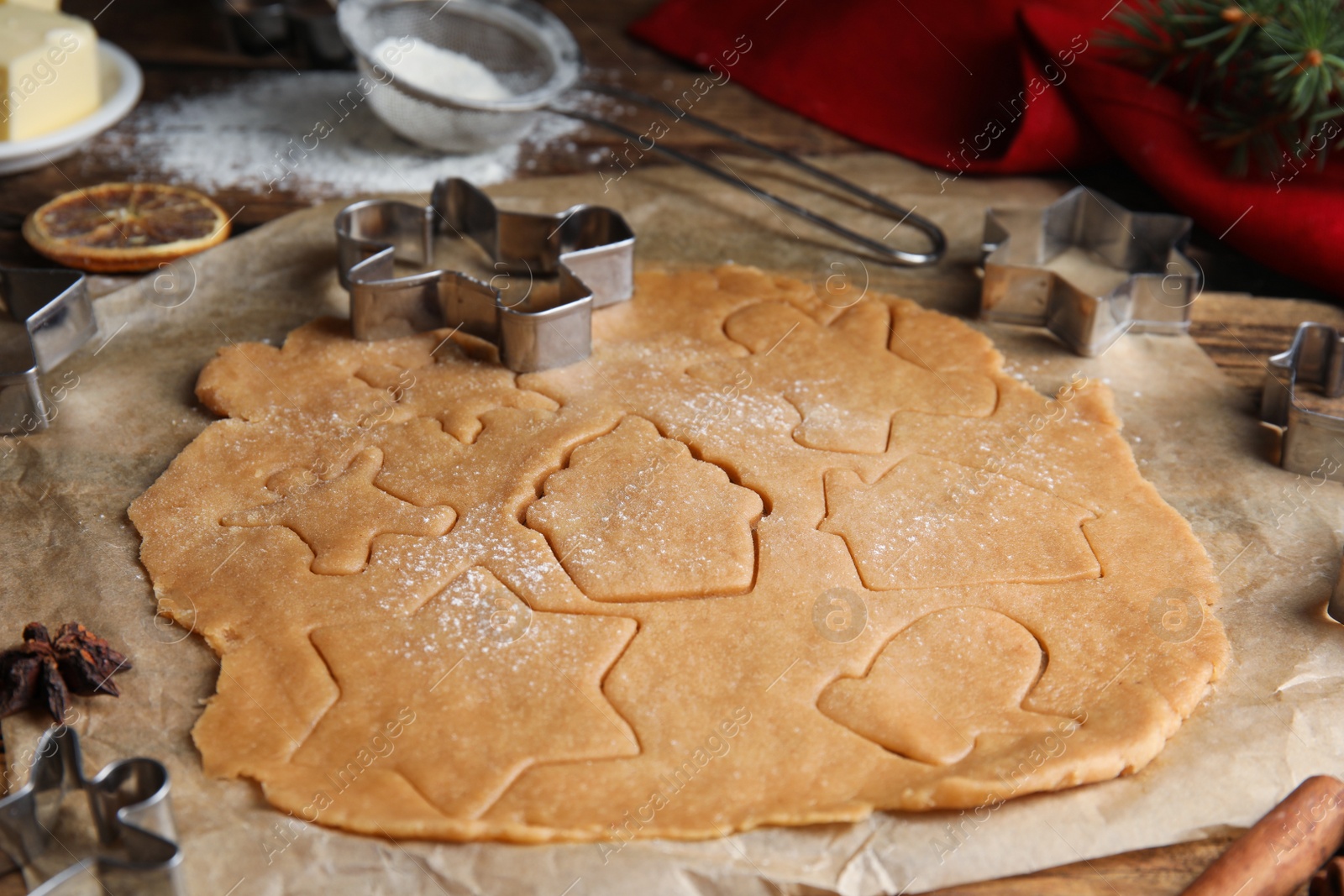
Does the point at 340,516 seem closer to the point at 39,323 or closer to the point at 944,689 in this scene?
the point at 39,323

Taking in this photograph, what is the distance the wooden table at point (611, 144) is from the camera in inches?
85.8

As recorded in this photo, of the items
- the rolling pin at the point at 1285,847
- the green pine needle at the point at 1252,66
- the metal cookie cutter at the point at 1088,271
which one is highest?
the green pine needle at the point at 1252,66

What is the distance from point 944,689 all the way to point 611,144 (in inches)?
67.8

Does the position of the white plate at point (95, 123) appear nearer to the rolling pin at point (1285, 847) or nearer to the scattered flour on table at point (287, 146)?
A: the scattered flour on table at point (287, 146)

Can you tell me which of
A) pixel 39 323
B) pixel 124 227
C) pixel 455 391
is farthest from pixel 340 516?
pixel 124 227

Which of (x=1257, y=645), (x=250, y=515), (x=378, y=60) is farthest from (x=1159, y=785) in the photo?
(x=378, y=60)

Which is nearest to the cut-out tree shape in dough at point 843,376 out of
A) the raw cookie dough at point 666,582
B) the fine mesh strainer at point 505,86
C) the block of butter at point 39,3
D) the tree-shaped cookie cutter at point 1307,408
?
the raw cookie dough at point 666,582

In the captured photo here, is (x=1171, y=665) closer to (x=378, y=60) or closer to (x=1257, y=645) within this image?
(x=1257, y=645)

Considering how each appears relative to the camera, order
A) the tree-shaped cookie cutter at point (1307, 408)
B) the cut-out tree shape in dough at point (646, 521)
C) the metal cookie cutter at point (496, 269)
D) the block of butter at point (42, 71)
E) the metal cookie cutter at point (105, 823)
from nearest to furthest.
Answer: the metal cookie cutter at point (105, 823) < the cut-out tree shape in dough at point (646, 521) < the tree-shaped cookie cutter at point (1307, 408) < the metal cookie cutter at point (496, 269) < the block of butter at point (42, 71)

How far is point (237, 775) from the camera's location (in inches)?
51.1

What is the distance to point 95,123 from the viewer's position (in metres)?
2.45

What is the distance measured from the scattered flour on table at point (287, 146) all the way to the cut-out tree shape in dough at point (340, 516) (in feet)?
3.32

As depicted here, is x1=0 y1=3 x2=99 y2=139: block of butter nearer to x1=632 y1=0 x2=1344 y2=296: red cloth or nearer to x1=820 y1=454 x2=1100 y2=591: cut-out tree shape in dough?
x1=632 y1=0 x2=1344 y2=296: red cloth

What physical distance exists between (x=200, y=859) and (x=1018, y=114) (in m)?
2.26
